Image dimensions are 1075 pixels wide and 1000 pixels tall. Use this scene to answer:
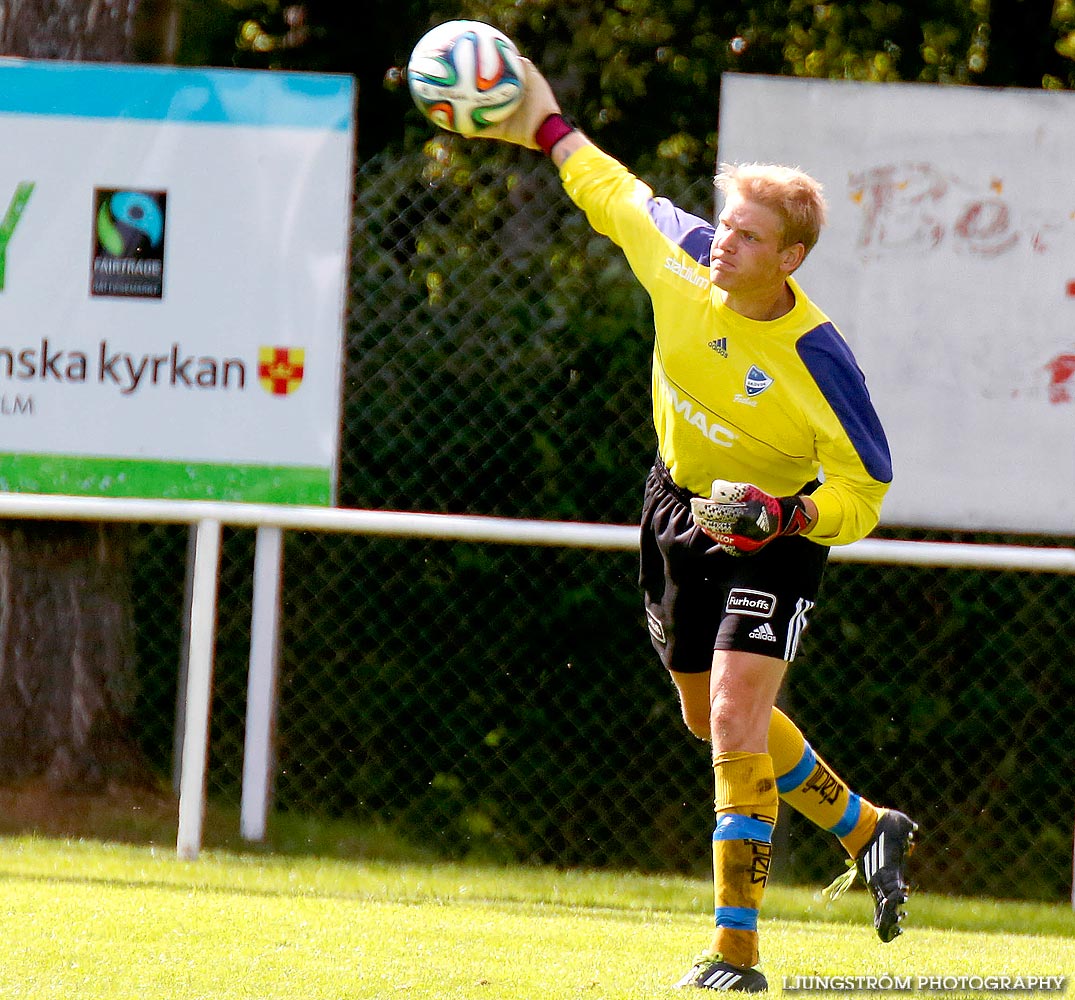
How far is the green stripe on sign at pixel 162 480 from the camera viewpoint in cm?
594

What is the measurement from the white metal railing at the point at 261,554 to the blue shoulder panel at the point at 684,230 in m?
1.59

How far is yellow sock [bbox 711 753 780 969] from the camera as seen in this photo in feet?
12.8

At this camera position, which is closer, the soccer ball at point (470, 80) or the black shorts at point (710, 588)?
the black shorts at point (710, 588)

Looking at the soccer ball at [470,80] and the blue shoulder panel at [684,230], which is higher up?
the soccer ball at [470,80]

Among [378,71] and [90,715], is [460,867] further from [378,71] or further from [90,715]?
[378,71]

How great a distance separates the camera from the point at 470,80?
4.44 meters

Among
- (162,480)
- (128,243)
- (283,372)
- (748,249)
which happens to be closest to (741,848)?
(748,249)

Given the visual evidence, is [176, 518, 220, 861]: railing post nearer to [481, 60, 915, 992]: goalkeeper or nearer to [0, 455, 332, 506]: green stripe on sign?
[0, 455, 332, 506]: green stripe on sign

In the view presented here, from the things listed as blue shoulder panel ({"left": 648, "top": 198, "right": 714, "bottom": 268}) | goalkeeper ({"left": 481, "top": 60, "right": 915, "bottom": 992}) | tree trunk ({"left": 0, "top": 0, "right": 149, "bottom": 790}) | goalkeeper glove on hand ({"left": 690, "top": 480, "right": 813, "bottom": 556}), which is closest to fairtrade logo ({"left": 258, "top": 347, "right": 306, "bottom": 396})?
tree trunk ({"left": 0, "top": 0, "right": 149, "bottom": 790})

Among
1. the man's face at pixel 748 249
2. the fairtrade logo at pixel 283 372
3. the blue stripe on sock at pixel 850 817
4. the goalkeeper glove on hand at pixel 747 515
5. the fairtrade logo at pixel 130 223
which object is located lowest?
the blue stripe on sock at pixel 850 817

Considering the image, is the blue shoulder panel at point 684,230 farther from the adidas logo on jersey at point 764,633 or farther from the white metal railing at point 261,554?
the white metal railing at point 261,554

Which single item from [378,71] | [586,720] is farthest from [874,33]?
[586,720]

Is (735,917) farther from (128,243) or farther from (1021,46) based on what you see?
(1021,46)

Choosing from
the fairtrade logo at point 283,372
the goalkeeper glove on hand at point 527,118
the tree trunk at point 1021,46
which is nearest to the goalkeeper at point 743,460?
the goalkeeper glove on hand at point 527,118
